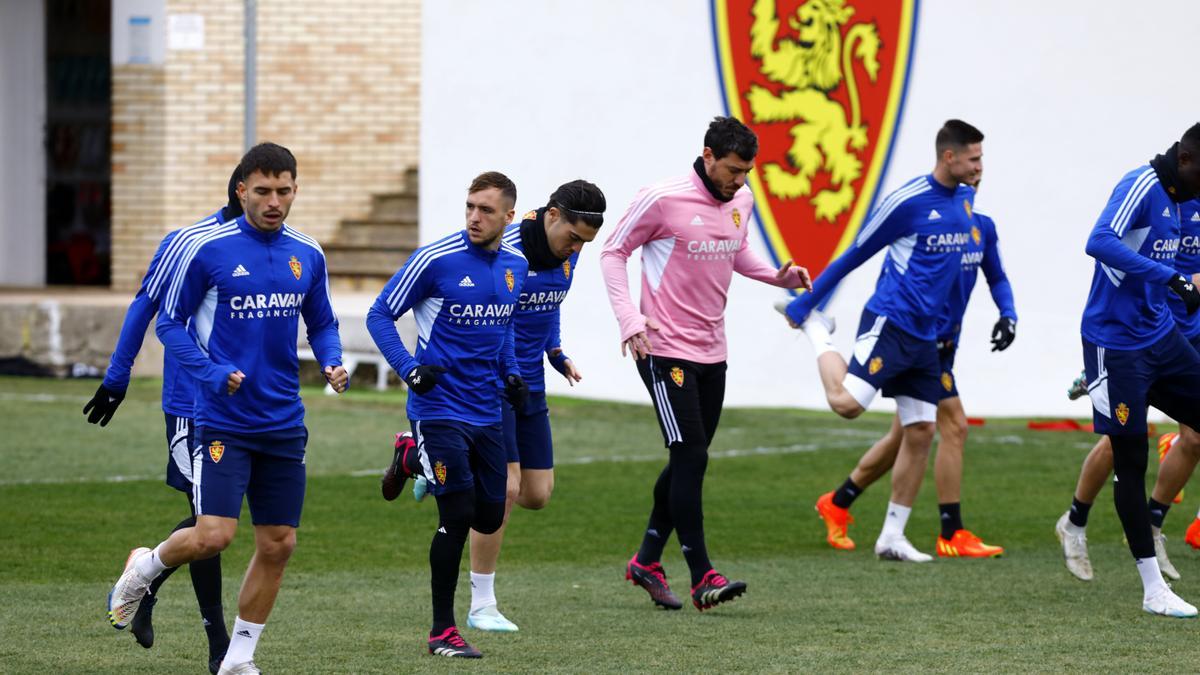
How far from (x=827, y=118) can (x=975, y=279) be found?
23.9 ft

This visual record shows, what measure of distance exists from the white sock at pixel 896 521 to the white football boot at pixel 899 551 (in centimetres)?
2

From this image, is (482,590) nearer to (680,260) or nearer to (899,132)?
(680,260)

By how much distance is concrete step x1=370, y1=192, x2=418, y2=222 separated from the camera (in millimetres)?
22344

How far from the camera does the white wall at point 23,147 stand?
22969 millimetres

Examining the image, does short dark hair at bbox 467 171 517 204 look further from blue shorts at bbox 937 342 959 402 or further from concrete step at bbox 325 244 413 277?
concrete step at bbox 325 244 413 277

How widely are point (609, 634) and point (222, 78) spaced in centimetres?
1598

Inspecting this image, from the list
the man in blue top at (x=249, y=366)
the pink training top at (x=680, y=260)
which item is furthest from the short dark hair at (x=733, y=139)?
the man in blue top at (x=249, y=366)

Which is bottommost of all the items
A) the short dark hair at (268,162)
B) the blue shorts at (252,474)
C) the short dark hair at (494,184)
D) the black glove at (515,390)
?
the blue shorts at (252,474)

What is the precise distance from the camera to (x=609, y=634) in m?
7.20

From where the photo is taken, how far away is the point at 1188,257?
863 centimetres

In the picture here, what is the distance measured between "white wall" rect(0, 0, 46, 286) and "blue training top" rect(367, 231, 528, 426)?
→ 17.7 m

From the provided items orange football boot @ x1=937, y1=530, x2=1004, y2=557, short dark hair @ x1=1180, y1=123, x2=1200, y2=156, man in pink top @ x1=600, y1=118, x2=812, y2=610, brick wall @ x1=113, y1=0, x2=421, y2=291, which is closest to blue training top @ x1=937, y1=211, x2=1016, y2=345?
orange football boot @ x1=937, y1=530, x2=1004, y2=557

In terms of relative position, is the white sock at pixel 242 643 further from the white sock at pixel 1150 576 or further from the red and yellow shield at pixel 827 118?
the red and yellow shield at pixel 827 118

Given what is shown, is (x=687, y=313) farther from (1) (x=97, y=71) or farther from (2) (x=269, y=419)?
(1) (x=97, y=71)
